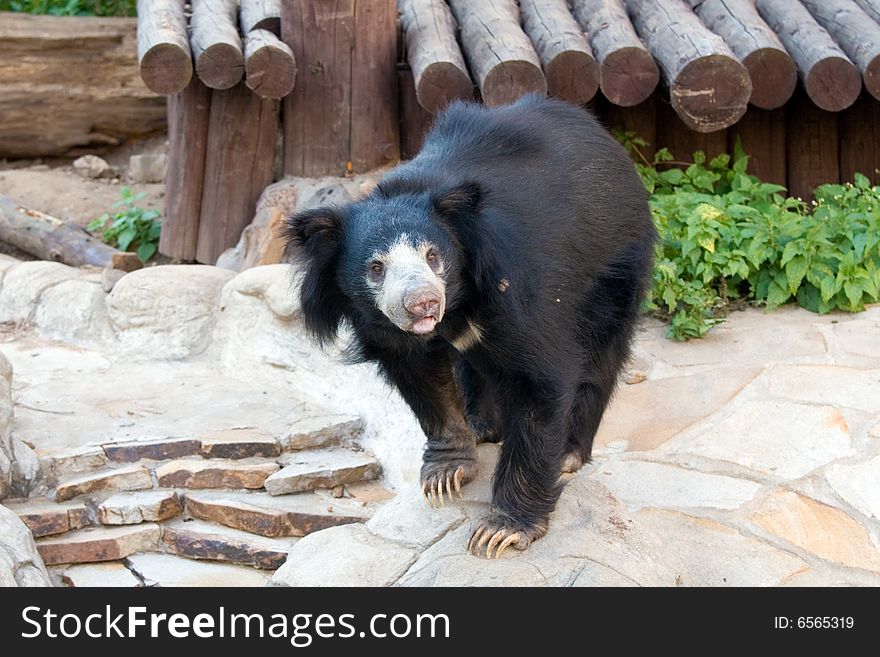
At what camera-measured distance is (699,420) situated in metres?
4.41

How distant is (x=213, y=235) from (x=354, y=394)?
5.65 feet

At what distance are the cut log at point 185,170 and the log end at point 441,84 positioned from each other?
124 cm

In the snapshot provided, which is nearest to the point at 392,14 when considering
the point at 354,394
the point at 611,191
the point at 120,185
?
the point at 354,394

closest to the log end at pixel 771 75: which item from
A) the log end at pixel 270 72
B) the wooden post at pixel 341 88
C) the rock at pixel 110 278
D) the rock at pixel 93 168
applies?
the wooden post at pixel 341 88

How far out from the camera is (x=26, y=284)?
617 cm

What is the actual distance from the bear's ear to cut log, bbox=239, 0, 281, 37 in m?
2.94

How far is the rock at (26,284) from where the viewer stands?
6.05 meters

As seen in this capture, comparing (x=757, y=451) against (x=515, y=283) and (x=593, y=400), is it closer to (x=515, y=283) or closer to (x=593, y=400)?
(x=593, y=400)

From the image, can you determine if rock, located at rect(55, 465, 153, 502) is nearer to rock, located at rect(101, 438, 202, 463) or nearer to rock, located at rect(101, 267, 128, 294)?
rock, located at rect(101, 438, 202, 463)

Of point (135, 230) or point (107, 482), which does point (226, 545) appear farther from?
point (135, 230)

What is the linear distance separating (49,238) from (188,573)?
3580 mm

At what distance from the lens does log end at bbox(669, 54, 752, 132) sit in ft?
17.5

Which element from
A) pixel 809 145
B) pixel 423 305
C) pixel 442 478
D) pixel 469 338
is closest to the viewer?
pixel 423 305

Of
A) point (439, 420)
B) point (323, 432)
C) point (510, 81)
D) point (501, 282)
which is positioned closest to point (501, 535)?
point (439, 420)
